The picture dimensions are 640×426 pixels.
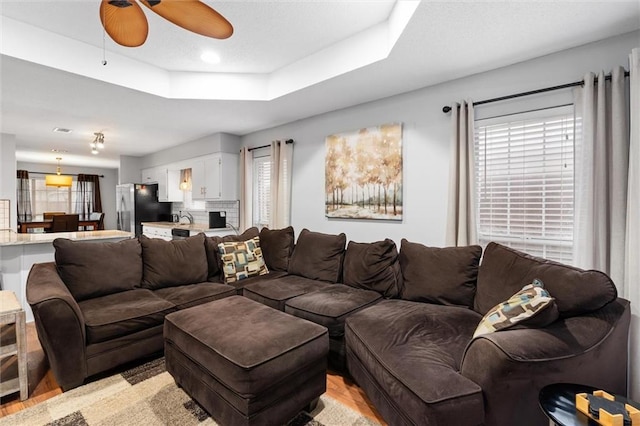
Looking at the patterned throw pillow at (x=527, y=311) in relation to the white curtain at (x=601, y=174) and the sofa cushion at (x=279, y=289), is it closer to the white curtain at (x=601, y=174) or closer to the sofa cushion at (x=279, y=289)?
the white curtain at (x=601, y=174)

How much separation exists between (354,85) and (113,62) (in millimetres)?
2372

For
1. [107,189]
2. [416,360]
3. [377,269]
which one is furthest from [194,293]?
[107,189]

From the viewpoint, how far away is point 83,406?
1.94 meters

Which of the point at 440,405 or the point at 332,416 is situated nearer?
the point at 440,405

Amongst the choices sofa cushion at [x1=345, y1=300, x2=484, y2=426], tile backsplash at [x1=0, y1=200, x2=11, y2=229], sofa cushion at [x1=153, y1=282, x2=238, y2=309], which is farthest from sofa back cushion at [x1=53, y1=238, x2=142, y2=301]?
tile backsplash at [x1=0, y1=200, x2=11, y2=229]

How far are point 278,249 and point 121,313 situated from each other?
176 cm

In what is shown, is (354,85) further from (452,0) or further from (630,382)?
(630,382)

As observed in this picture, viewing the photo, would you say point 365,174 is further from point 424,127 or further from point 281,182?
point 281,182

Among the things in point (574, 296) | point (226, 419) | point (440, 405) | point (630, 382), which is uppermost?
point (574, 296)

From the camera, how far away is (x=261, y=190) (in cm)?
510

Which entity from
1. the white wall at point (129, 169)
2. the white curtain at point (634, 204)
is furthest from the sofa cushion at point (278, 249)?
the white wall at point (129, 169)

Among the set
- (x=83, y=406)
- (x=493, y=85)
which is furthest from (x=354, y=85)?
(x=83, y=406)

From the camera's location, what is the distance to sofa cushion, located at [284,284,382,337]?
233 centimetres

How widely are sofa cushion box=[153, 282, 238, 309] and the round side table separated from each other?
8.31 ft
